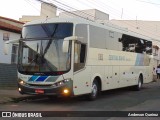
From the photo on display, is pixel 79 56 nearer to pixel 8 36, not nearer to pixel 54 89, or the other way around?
pixel 54 89

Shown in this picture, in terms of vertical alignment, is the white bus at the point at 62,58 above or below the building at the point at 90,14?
below

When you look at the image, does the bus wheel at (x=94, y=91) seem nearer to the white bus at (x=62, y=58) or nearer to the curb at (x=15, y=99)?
the white bus at (x=62, y=58)

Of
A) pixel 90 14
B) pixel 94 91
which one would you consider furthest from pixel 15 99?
pixel 90 14

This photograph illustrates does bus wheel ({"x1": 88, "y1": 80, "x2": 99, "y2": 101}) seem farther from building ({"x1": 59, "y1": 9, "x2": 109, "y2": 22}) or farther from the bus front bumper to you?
building ({"x1": 59, "y1": 9, "x2": 109, "y2": 22})

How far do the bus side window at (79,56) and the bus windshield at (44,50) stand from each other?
0.45m

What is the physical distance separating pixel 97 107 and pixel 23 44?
4.12m

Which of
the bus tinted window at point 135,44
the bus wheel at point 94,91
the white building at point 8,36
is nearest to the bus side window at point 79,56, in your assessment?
the bus wheel at point 94,91

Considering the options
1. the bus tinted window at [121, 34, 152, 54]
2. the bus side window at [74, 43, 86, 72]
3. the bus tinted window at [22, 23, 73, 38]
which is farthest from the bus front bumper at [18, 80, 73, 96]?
the bus tinted window at [121, 34, 152, 54]

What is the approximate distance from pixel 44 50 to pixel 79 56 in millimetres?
1486

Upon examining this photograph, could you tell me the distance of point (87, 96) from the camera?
1631 cm

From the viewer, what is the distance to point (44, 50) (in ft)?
48.4

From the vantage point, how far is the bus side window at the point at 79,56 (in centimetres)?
1489

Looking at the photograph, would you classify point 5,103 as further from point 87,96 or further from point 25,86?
point 87,96

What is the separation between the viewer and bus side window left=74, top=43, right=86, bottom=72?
14.9 metres
